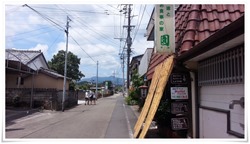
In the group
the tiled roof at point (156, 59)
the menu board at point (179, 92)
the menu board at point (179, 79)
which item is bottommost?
the menu board at point (179, 92)

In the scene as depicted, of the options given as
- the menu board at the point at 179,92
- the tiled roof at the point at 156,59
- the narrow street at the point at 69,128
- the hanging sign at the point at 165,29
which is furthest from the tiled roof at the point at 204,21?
the narrow street at the point at 69,128

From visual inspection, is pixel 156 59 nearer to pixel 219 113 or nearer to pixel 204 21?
pixel 204 21

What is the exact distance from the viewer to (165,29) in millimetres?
8688

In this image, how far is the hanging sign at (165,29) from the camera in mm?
8672

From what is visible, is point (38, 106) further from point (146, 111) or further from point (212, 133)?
point (212, 133)

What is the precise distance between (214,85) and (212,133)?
3.84 ft

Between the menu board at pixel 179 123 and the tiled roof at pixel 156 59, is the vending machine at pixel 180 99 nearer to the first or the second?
the menu board at pixel 179 123

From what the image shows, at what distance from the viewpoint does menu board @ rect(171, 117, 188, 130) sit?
27.0 ft

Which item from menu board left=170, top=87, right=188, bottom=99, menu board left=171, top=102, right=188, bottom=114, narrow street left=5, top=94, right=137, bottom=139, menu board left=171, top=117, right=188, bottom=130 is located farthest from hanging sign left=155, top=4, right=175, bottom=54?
narrow street left=5, top=94, right=137, bottom=139

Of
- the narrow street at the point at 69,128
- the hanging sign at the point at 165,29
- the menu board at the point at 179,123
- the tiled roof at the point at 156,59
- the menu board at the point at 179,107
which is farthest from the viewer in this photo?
the tiled roof at the point at 156,59

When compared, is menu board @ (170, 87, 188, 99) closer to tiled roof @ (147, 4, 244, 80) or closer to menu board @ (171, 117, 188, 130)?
menu board @ (171, 117, 188, 130)

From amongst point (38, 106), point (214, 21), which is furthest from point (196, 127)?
point (38, 106)

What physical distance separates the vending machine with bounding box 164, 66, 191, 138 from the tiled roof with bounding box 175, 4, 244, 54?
0.80 m

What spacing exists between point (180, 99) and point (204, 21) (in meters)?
2.54
